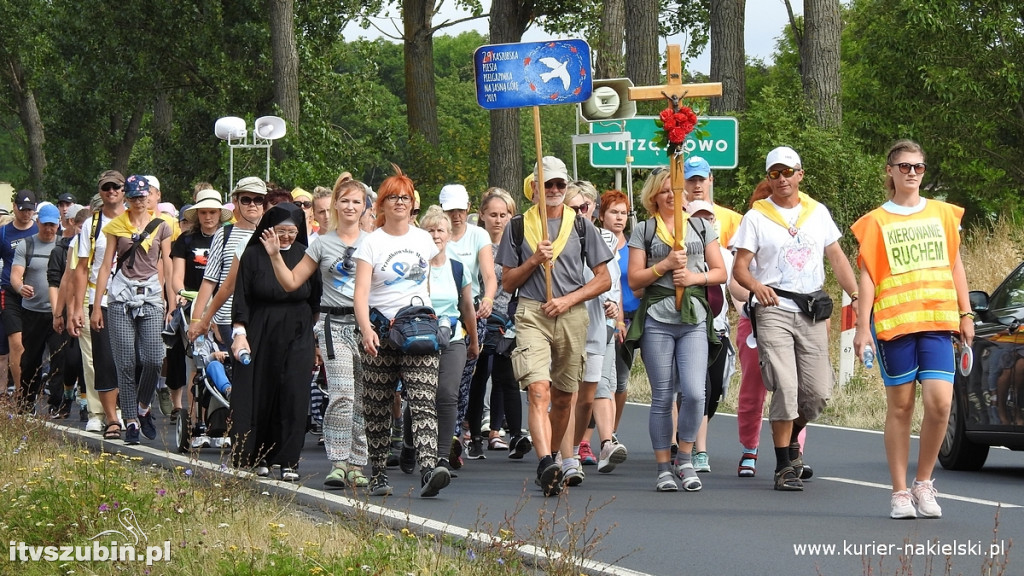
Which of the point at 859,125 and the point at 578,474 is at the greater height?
the point at 859,125

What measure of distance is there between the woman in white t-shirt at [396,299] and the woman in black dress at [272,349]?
0.73m

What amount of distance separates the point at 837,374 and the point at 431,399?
33.8 feet

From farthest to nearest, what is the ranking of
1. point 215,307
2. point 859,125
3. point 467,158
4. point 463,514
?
point 467,158 → point 859,125 → point 215,307 → point 463,514

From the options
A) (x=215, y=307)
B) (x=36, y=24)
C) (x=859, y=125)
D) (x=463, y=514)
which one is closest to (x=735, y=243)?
(x=463, y=514)

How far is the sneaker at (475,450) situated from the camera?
12.8 meters

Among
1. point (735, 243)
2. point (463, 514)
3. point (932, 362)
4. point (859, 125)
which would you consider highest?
point (859, 125)

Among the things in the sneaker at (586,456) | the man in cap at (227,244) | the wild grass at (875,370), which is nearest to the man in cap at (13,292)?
the man in cap at (227,244)

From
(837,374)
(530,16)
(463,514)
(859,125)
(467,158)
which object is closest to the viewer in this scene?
(463,514)

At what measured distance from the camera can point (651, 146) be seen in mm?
17828

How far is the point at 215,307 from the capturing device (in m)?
11.5

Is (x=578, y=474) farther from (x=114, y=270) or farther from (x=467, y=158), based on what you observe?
(x=467, y=158)

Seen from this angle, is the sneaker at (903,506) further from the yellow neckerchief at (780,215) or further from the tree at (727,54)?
the tree at (727,54)

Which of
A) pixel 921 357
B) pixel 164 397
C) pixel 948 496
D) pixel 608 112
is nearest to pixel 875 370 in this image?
pixel 608 112

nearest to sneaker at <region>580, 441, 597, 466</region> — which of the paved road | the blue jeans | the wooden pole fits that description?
the paved road
